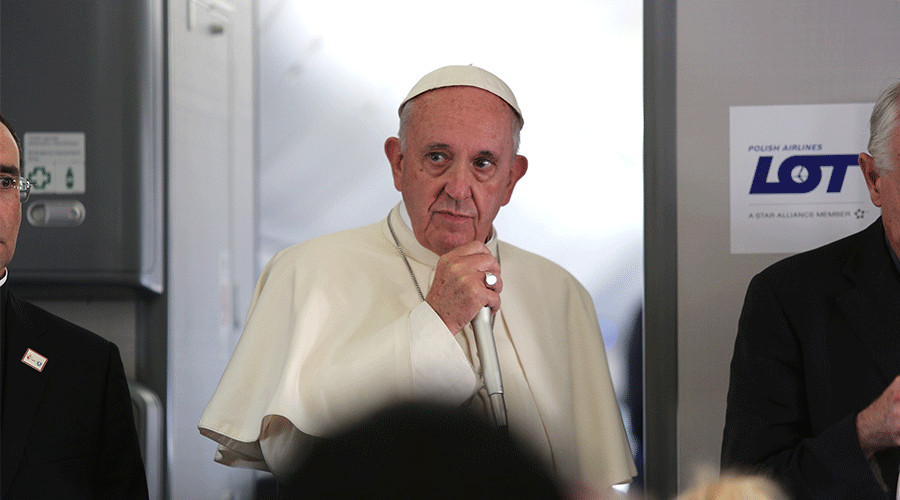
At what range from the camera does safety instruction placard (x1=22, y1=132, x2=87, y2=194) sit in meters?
3.88

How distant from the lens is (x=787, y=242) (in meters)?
3.72

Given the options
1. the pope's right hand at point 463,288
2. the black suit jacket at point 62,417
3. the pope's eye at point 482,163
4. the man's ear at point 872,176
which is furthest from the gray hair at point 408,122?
the black suit jacket at point 62,417

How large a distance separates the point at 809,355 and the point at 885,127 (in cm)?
72

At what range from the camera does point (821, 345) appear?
8.95 ft

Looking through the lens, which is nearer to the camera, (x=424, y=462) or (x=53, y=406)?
(x=424, y=462)

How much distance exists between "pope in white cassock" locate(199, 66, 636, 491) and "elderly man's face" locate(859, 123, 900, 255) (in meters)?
0.96

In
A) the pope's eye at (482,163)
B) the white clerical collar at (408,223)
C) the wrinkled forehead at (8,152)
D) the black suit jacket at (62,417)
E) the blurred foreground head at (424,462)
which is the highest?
the wrinkled forehead at (8,152)

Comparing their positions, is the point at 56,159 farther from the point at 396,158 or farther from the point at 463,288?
the point at 463,288

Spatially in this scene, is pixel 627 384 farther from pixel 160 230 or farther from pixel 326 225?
pixel 160 230

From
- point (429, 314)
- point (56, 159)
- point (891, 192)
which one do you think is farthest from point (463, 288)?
point (56, 159)

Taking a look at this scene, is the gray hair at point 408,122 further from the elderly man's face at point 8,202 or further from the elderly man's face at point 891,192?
the elderly man's face at point 8,202

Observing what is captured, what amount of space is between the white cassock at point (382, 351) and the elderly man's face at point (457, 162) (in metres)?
0.20

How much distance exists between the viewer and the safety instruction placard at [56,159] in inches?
153

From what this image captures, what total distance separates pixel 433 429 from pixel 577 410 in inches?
92.3
